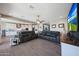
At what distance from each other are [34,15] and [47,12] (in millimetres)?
531

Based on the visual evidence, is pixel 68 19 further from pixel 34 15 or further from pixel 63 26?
pixel 34 15

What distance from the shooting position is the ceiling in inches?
68.6

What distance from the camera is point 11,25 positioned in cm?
179

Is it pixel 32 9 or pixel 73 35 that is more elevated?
pixel 32 9

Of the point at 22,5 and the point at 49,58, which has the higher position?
the point at 22,5

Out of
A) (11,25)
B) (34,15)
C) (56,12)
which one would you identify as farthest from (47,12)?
(11,25)

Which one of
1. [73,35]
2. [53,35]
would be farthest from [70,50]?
[53,35]

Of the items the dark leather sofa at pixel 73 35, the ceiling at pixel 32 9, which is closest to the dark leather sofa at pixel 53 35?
the dark leather sofa at pixel 73 35

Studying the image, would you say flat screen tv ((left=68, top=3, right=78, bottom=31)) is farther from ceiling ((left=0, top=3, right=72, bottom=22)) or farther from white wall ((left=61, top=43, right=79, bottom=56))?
white wall ((left=61, top=43, right=79, bottom=56))

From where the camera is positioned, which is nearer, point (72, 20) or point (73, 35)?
point (73, 35)

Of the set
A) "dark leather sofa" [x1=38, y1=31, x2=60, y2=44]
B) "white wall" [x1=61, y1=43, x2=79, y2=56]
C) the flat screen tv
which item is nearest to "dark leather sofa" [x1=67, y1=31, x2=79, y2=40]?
the flat screen tv

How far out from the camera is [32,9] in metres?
1.99

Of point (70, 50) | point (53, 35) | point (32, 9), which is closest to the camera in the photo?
point (70, 50)

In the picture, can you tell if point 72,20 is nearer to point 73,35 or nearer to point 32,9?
point 73,35
